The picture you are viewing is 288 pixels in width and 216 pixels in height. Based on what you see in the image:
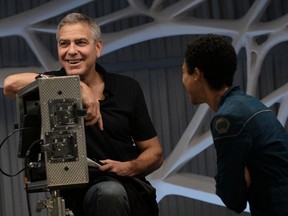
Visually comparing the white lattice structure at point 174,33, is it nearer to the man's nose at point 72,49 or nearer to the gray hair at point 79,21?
the gray hair at point 79,21

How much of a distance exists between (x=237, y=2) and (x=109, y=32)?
1.33 m

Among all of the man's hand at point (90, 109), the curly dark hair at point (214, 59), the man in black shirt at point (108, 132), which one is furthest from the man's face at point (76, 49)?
the curly dark hair at point (214, 59)

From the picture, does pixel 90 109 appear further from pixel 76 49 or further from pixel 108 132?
pixel 76 49

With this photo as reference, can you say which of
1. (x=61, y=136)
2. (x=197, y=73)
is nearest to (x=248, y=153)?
(x=197, y=73)

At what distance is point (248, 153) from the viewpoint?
9.77 ft

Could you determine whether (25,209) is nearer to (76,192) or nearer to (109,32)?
(109,32)

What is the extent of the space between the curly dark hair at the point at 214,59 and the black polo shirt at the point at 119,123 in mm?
501

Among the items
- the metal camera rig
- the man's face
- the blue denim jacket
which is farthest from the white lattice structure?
the metal camera rig

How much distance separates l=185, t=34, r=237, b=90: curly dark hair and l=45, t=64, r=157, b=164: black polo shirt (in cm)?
50

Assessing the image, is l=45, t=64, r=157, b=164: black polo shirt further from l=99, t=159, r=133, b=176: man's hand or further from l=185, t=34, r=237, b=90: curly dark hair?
l=185, t=34, r=237, b=90: curly dark hair

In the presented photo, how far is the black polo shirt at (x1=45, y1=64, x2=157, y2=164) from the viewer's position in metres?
3.38

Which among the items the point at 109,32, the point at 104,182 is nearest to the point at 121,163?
the point at 104,182

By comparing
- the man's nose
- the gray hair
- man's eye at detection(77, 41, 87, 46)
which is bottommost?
the man's nose

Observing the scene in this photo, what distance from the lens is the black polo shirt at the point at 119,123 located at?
3.38 metres
